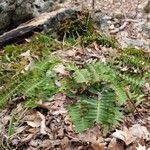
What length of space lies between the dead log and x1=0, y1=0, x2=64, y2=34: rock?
0.63 metres

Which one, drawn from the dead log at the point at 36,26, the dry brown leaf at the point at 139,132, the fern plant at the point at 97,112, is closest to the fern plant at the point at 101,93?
the fern plant at the point at 97,112

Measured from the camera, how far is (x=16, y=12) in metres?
6.29

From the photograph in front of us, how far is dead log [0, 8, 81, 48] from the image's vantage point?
5.29 m

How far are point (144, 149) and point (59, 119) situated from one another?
71cm

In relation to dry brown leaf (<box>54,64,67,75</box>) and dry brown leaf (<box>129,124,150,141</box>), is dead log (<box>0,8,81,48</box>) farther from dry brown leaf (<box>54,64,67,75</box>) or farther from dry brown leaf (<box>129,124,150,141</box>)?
dry brown leaf (<box>129,124,150,141</box>)

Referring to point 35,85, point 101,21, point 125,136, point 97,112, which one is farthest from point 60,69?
point 101,21

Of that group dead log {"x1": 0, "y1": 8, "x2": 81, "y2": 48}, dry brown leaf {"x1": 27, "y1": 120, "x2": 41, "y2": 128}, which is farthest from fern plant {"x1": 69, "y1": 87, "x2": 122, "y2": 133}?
dead log {"x1": 0, "y1": 8, "x2": 81, "y2": 48}

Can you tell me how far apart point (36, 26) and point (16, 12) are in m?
0.94

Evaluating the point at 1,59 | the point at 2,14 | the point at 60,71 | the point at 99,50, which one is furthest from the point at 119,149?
the point at 2,14

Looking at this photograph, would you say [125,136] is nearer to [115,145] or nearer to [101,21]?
[115,145]

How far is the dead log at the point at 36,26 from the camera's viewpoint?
5289 mm

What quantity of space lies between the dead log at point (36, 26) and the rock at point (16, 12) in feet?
2.08

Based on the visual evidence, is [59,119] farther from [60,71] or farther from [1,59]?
[1,59]

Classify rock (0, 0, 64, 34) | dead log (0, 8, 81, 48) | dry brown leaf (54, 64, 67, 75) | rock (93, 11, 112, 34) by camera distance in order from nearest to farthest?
dry brown leaf (54, 64, 67, 75)
dead log (0, 8, 81, 48)
rock (93, 11, 112, 34)
rock (0, 0, 64, 34)
